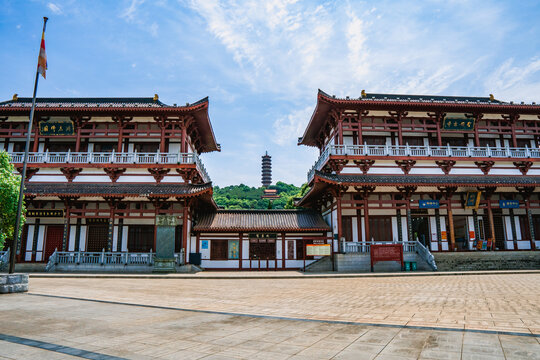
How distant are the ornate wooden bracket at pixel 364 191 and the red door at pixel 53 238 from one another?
19582mm

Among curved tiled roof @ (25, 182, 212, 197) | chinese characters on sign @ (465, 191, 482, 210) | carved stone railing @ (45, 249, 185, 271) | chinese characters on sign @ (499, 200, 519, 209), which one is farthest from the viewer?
chinese characters on sign @ (499, 200, 519, 209)

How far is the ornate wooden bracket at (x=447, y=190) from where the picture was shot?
22.1m

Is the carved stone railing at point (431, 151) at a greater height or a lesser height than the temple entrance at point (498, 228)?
greater

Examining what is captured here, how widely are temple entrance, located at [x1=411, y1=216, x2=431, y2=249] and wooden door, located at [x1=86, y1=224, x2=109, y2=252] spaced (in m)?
20.3

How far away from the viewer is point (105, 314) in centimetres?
683

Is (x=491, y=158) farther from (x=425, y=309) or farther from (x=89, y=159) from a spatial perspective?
(x=89, y=159)

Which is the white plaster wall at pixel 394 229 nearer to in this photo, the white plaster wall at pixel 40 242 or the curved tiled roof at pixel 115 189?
the curved tiled roof at pixel 115 189

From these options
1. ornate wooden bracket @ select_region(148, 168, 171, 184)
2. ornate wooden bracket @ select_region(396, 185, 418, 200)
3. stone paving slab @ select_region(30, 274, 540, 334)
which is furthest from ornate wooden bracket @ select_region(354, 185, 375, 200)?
ornate wooden bracket @ select_region(148, 168, 171, 184)

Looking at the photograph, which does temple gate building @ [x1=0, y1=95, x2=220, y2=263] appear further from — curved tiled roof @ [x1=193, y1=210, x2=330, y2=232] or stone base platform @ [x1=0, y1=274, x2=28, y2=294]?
stone base platform @ [x1=0, y1=274, x2=28, y2=294]

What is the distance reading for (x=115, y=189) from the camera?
68.4 ft

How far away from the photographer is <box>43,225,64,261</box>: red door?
71.8 feet

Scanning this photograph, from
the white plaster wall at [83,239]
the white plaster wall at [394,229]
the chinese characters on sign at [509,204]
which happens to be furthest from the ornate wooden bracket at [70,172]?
the chinese characters on sign at [509,204]

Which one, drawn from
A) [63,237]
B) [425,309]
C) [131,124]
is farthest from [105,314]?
[131,124]

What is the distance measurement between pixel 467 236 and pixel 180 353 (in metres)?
23.4
